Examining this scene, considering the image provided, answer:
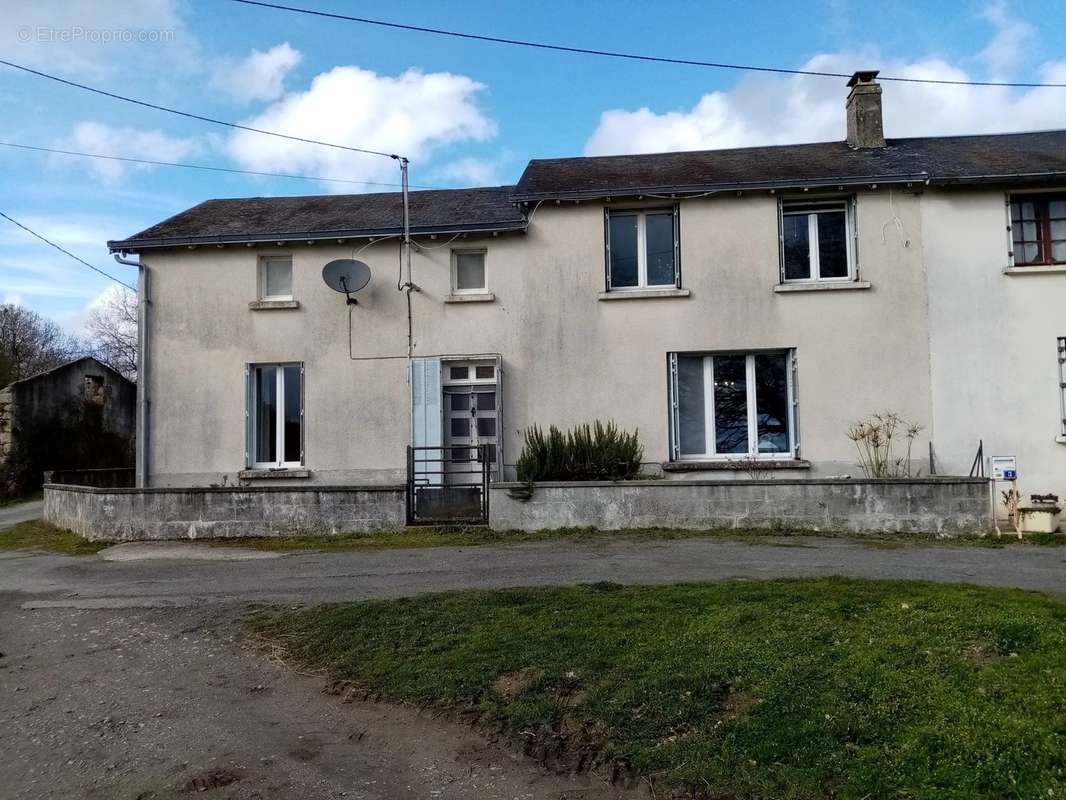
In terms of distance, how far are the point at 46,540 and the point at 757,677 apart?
12.7 m

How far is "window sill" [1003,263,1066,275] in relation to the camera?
42.6ft

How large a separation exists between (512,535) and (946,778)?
823 centimetres

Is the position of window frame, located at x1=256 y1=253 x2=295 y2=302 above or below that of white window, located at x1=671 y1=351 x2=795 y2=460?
above

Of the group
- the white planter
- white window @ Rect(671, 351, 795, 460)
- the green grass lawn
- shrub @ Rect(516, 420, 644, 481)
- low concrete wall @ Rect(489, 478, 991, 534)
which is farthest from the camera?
white window @ Rect(671, 351, 795, 460)

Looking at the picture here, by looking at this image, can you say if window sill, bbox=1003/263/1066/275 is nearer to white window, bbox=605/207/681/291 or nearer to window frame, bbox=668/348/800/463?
window frame, bbox=668/348/800/463

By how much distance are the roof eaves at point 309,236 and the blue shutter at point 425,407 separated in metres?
2.30

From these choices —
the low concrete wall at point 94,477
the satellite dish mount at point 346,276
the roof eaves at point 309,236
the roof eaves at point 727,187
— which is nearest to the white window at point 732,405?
the roof eaves at point 727,187

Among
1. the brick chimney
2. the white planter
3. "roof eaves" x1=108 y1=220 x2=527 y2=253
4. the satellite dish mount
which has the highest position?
the brick chimney

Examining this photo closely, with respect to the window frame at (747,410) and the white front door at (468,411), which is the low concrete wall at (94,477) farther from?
the window frame at (747,410)

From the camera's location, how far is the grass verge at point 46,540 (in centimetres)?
1209

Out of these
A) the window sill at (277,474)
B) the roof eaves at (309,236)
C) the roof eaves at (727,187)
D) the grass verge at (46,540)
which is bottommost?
the grass verge at (46,540)

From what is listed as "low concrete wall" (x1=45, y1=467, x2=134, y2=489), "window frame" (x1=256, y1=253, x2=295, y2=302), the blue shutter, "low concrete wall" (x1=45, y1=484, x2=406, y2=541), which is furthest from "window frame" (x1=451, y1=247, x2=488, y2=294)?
"low concrete wall" (x1=45, y1=467, x2=134, y2=489)

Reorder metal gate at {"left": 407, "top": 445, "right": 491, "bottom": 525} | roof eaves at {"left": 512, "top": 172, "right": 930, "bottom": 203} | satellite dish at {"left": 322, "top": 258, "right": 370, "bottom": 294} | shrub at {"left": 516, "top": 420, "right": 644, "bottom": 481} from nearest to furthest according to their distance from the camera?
metal gate at {"left": 407, "top": 445, "right": 491, "bottom": 525}, shrub at {"left": 516, "top": 420, "right": 644, "bottom": 481}, roof eaves at {"left": 512, "top": 172, "right": 930, "bottom": 203}, satellite dish at {"left": 322, "top": 258, "right": 370, "bottom": 294}

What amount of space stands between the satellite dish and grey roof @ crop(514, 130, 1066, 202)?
119 inches
